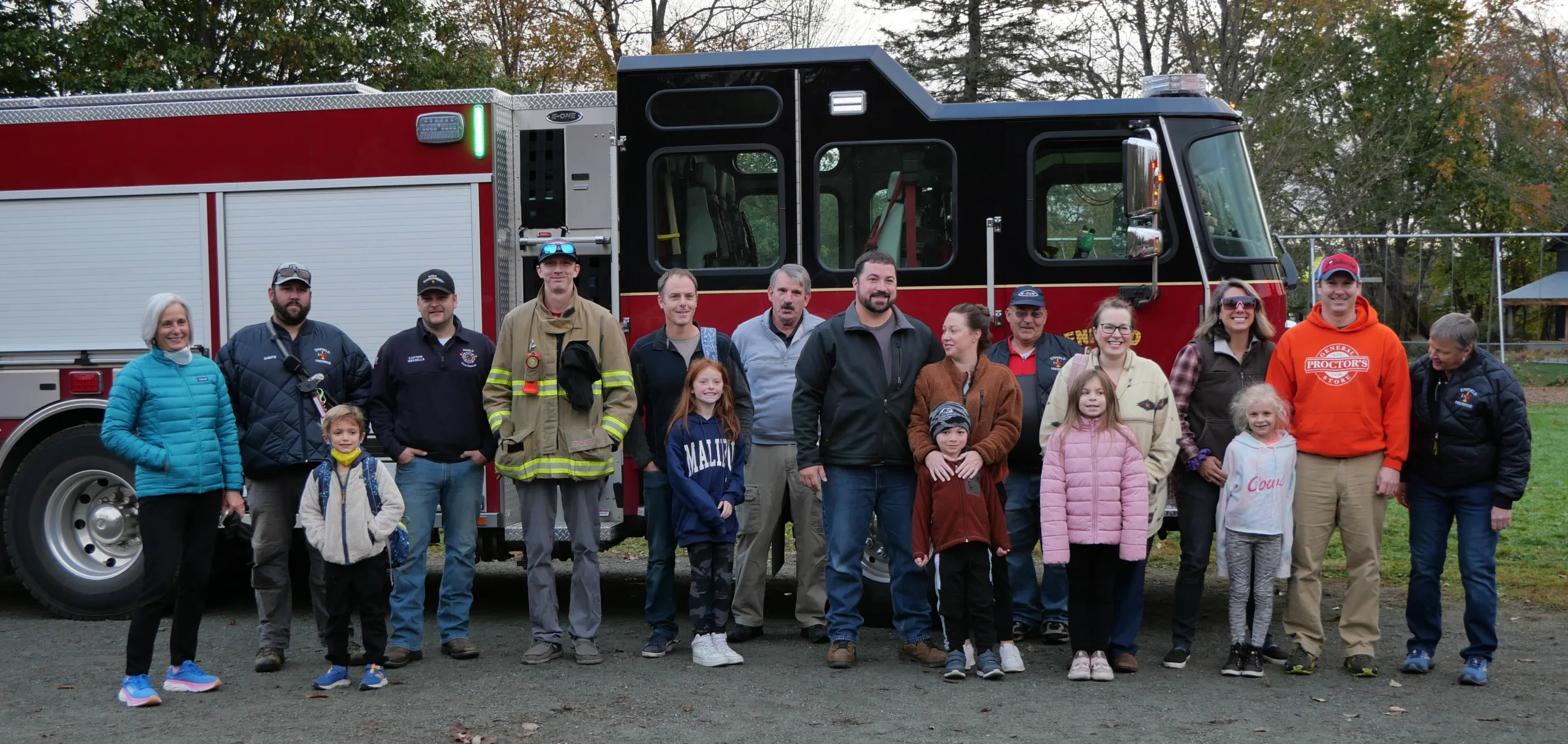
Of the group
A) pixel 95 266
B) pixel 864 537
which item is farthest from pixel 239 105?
pixel 864 537

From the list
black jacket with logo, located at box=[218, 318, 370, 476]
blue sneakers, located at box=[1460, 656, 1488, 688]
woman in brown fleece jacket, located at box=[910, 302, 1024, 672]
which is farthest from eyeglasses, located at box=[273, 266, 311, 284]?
blue sneakers, located at box=[1460, 656, 1488, 688]

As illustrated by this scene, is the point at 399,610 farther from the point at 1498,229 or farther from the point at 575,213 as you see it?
the point at 1498,229

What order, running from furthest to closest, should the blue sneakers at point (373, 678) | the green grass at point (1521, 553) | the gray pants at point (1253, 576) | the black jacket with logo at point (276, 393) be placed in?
1. the green grass at point (1521, 553)
2. the black jacket with logo at point (276, 393)
3. the gray pants at point (1253, 576)
4. the blue sneakers at point (373, 678)

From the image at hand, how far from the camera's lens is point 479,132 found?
7320mm

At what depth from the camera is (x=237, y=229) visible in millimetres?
7512

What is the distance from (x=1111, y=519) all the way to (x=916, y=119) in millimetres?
2428

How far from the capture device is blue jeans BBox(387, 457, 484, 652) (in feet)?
21.1

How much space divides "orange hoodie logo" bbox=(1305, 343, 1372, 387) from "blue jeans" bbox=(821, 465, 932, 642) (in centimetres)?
195

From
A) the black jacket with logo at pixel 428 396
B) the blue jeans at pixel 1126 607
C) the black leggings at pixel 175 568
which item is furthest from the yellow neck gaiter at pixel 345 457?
the blue jeans at pixel 1126 607

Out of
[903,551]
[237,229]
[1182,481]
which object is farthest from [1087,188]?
[237,229]

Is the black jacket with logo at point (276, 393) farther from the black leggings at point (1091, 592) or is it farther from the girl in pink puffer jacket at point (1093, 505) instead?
the black leggings at point (1091, 592)

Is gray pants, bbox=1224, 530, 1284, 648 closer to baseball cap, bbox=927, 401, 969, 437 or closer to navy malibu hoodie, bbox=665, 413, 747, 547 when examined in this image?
baseball cap, bbox=927, 401, 969, 437

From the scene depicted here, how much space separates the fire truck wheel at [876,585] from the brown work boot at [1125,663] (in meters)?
1.35

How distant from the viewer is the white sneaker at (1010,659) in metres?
6.12
